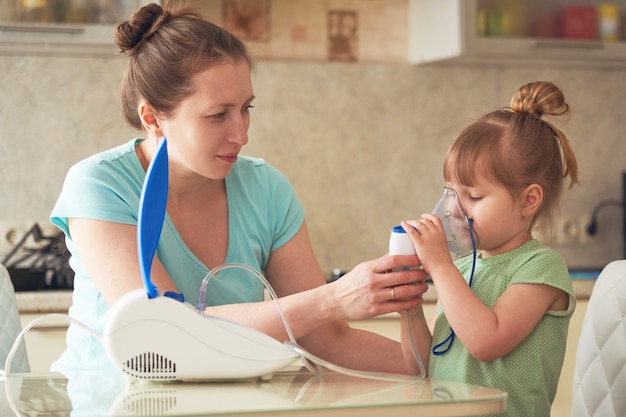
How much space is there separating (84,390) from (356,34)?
2183 mm

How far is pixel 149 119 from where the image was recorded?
1720 millimetres

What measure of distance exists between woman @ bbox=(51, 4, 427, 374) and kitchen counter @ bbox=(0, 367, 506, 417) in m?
0.21

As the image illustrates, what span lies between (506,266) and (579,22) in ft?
6.02

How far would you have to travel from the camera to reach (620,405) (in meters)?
1.50

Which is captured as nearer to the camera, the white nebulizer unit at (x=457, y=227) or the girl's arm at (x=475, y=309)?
the girl's arm at (x=475, y=309)

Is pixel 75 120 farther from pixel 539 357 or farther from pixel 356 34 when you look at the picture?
pixel 539 357

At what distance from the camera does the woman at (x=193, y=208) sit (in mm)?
1521

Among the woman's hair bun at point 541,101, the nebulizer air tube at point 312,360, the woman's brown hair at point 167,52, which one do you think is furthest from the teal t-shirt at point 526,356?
the woman's brown hair at point 167,52

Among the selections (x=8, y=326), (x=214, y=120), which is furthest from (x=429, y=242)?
(x=8, y=326)

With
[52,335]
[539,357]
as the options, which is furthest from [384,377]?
[52,335]

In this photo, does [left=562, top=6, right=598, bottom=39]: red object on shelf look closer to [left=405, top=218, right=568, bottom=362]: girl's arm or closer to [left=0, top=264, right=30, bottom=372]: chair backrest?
[left=405, top=218, right=568, bottom=362]: girl's arm

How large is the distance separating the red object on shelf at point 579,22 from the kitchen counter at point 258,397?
210 cm

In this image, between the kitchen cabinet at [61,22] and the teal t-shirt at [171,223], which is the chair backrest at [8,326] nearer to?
the teal t-shirt at [171,223]

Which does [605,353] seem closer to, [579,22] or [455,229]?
[455,229]
